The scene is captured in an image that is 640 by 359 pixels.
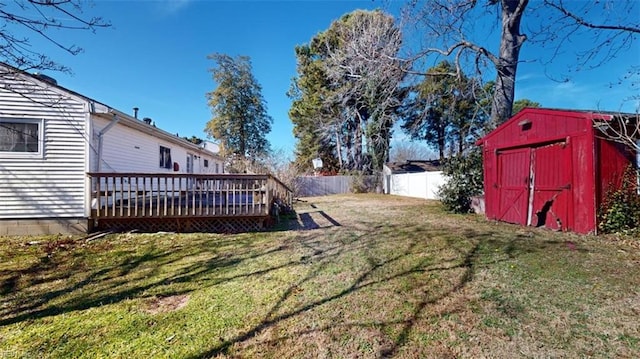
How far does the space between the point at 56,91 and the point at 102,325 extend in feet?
20.8

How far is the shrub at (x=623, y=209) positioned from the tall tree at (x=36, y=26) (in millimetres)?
9432

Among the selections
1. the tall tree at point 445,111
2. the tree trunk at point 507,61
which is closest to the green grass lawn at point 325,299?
the tree trunk at point 507,61

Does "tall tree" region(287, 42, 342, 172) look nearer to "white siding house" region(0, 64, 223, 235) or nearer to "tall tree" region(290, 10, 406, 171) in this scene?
"tall tree" region(290, 10, 406, 171)

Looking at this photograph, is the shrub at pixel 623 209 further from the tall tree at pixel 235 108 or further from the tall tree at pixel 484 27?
the tall tree at pixel 235 108

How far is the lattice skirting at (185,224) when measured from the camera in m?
6.42

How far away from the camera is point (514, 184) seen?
291 inches

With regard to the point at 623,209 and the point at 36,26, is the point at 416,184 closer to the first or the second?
the point at 623,209

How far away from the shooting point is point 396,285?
3234 millimetres

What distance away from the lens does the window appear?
1041cm

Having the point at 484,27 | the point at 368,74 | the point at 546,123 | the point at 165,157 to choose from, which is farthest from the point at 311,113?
the point at 546,123

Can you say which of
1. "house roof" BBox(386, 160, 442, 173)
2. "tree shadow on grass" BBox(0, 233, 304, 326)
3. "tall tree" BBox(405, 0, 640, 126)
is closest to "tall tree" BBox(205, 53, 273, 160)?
"house roof" BBox(386, 160, 442, 173)

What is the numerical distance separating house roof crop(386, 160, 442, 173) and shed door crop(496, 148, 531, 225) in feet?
50.5

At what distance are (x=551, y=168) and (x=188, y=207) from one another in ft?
27.1

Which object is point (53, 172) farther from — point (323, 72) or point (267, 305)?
point (323, 72)
